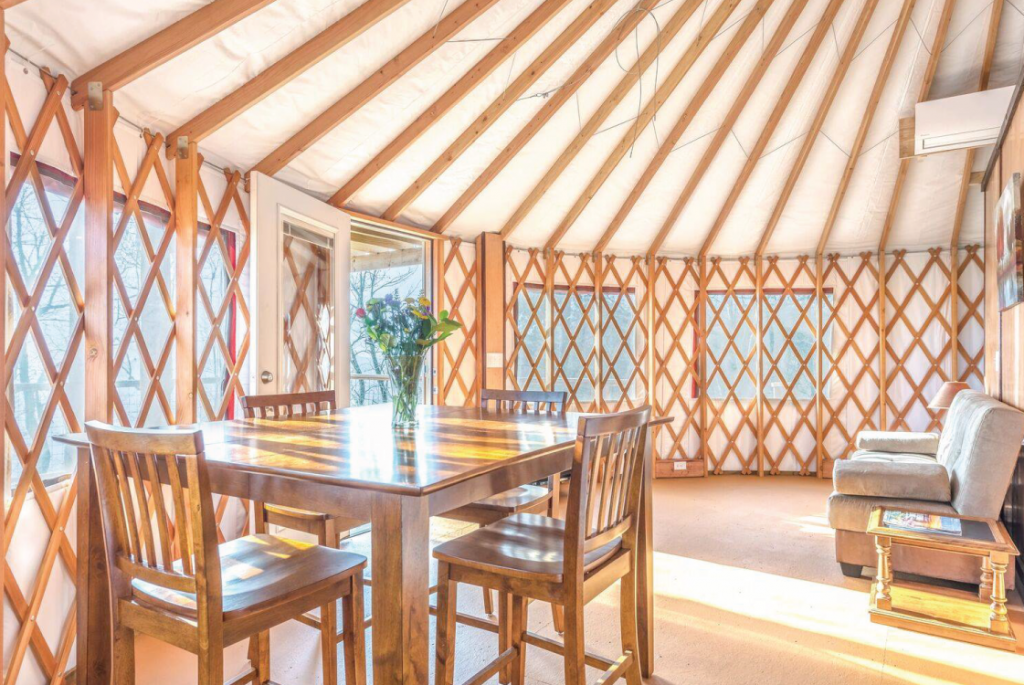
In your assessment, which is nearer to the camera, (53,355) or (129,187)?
(53,355)

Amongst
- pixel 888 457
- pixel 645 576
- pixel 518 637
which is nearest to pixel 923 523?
pixel 888 457

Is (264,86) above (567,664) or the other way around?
above

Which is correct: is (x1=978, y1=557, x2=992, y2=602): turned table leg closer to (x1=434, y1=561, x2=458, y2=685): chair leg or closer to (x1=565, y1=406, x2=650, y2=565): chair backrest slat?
(x1=565, y1=406, x2=650, y2=565): chair backrest slat

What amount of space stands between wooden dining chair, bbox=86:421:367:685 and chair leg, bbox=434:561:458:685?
7.0 inches

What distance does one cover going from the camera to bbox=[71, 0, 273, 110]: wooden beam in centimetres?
182

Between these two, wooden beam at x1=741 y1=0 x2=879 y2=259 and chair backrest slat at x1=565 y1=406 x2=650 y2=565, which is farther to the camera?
wooden beam at x1=741 y1=0 x2=879 y2=259

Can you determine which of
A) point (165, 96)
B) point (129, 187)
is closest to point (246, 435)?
point (129, 187)

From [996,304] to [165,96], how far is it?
4498 millimetres

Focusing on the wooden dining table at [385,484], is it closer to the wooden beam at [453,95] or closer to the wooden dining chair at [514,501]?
the wooden dining chair at [514,501]

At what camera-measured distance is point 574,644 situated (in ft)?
4.15

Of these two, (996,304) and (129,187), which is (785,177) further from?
(129,187)

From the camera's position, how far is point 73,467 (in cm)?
197

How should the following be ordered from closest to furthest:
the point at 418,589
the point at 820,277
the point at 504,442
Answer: the point at 418,589 < the point at 504,442 < the point at 820,277

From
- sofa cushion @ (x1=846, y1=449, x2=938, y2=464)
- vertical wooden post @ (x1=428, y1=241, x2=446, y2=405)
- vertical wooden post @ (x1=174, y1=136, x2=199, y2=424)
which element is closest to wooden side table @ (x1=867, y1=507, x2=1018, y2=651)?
sofa cushion @ (x1=846, y1=449, x2=938, y2=464)
